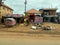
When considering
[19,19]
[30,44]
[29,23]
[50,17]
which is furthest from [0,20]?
[30,44]

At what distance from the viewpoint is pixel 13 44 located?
19125 millimetres

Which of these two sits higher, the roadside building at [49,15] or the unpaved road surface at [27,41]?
the roadside building at [49,15]

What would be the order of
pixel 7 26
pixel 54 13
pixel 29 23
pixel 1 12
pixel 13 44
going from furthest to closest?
pixel 54 13 < pixel 1 12 < pixel 29 23 < pixel 7 26 < pixel 13 44

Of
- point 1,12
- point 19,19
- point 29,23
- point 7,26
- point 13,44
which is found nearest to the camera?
point 13,44

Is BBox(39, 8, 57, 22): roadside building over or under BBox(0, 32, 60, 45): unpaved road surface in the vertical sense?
over

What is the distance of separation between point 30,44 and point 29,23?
32.7m

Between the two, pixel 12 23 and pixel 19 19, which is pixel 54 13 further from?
pixel 12 23

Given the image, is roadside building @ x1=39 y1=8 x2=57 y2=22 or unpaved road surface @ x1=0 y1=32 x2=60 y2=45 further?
roadside building @ x1=39 y1=8 x2=57 y2=22

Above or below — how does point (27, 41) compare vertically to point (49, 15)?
below

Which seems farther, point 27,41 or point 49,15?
point 49,15

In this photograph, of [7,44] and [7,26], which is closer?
[7,44]

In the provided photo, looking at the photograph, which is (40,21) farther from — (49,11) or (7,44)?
(7,44)

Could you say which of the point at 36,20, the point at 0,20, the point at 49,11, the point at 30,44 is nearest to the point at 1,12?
the point at 0,20

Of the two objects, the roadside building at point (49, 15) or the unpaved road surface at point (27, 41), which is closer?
the unpaved road surface at point (27, 41)
